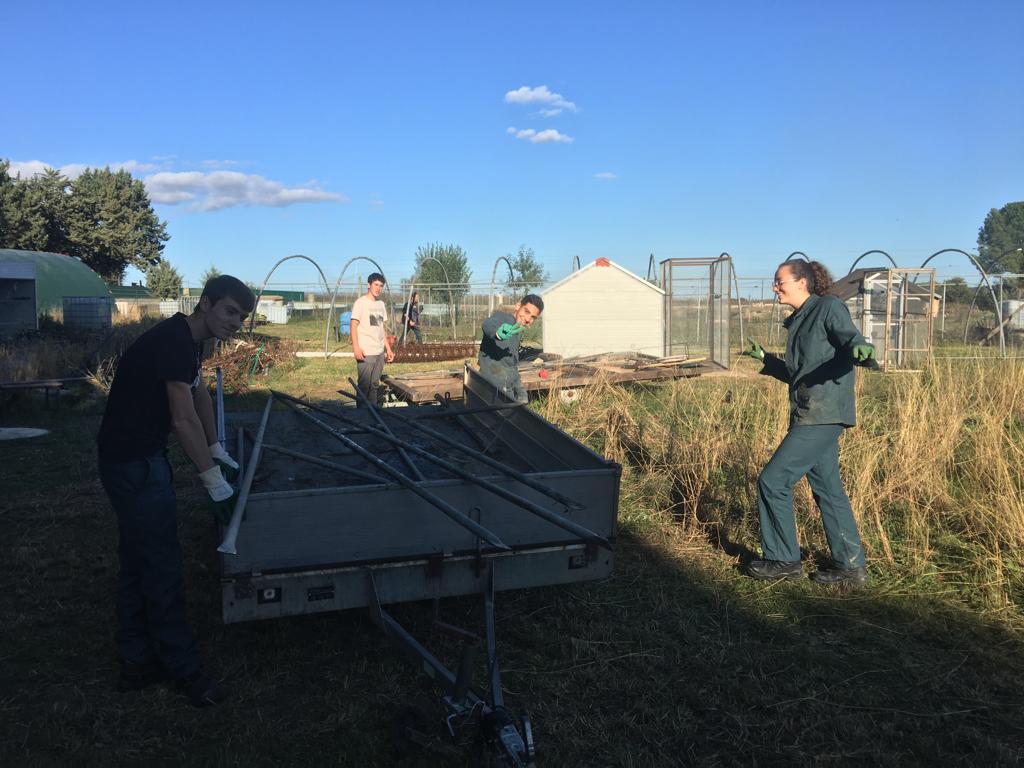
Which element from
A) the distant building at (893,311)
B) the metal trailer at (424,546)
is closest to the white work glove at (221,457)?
the metal trailer at (424,546)

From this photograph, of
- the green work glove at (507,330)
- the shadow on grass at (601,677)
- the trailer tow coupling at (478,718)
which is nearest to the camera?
the trailer tow coupling at (478,718)

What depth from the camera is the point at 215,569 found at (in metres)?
4.80

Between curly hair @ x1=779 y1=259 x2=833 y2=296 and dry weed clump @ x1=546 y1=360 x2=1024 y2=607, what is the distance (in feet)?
5.06

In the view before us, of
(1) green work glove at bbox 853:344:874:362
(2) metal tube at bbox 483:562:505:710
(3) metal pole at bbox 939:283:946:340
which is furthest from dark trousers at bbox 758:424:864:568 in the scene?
(3) metal pole at bbox 939:283:946:340

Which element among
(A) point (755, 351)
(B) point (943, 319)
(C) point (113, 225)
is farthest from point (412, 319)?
(C) point (113, 225)

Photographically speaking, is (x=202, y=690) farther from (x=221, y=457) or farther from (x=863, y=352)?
(x=863, y=352)

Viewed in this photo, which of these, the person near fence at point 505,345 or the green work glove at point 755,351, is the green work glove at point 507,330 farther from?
the green work glove at point 755,351

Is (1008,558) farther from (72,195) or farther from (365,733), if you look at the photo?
(72,195)

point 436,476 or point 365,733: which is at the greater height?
point 436,476

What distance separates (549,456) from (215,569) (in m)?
2.21

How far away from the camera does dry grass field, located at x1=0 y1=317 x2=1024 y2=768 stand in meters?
2.93

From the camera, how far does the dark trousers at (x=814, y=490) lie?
435 cm

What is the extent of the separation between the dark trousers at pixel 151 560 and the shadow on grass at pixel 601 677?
203 millimetres

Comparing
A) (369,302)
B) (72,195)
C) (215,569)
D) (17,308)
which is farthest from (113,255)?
(215,569)
